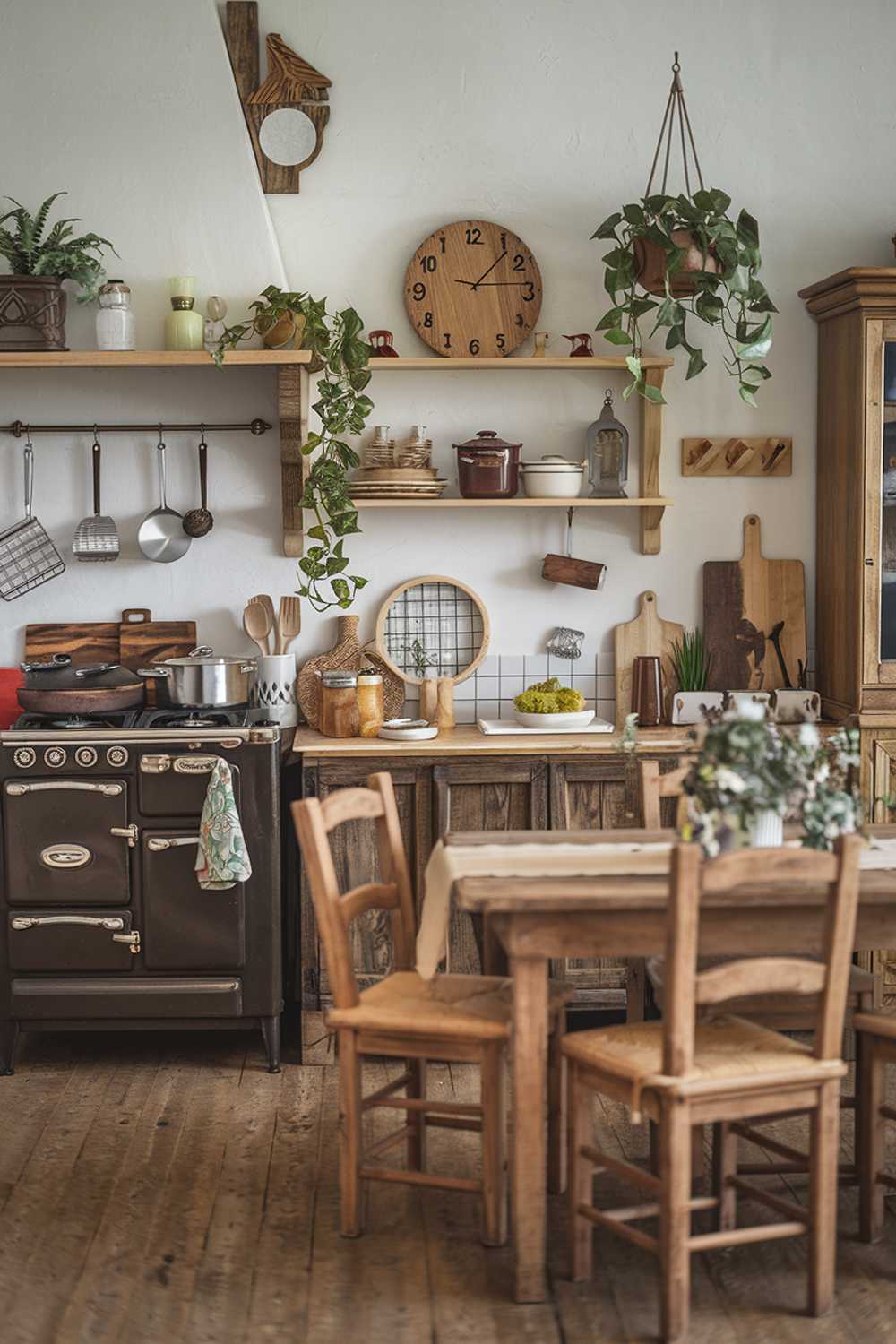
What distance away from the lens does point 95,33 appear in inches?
164

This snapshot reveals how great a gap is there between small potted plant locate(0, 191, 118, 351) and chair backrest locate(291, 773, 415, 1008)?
5.97ft

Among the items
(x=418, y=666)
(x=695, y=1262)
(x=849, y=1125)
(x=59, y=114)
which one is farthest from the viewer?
(x=418, y=666)

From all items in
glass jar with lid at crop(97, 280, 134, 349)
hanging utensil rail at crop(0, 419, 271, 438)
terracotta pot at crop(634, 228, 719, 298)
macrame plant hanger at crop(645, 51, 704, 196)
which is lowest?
hanging utensil rail at crop(0, 419, 271, 438)

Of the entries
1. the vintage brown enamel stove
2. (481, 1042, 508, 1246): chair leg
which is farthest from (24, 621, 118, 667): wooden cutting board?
(481, 1042, 508, 1246): chair leg

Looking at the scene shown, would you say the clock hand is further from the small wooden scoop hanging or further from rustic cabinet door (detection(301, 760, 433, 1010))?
rustic cabinet door (detection(301, 760, 433, 1010))

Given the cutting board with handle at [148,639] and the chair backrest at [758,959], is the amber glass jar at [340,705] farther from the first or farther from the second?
the chair backrest at [758,959]

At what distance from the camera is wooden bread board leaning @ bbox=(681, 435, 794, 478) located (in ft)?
14.5

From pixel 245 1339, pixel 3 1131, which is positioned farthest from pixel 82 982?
pixel 245 1339

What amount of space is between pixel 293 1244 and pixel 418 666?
198 centimetres

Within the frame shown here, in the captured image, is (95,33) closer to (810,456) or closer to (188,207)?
(188,207)

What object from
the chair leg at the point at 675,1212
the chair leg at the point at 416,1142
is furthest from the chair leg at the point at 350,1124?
the chair leg at the point at 675,1212

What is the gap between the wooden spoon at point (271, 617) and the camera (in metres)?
4.39

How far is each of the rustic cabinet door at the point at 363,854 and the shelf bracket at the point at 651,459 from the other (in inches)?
42.6

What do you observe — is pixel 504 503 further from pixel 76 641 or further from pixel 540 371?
pixel 76 641
